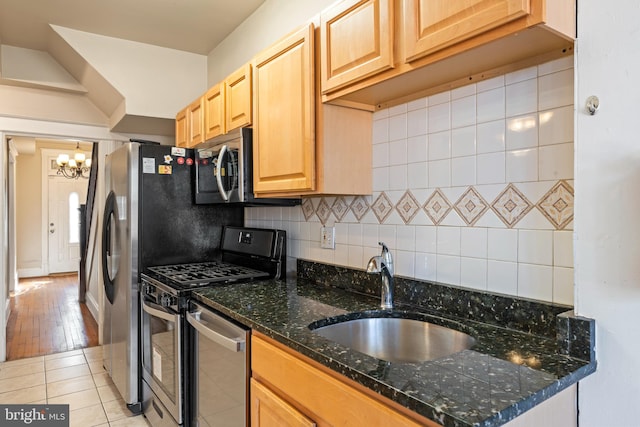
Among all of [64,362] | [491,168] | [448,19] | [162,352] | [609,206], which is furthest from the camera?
[64,362]

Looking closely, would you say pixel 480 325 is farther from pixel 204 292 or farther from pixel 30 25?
pixel 30 25

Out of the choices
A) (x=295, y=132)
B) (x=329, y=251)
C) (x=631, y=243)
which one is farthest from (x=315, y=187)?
(x=631, y=243)

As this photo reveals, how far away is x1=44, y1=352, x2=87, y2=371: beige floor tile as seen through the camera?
324 cm

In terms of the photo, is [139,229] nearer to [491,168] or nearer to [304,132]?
[304,132]

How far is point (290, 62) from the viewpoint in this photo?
1760mm

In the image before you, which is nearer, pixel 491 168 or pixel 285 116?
pixel 491 168

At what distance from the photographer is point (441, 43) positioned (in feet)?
3.72

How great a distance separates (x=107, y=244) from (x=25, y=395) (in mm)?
1134

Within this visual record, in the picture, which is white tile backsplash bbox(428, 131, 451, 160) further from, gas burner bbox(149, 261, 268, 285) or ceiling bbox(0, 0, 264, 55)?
ceiling bbox(0, 0, 264, 55)

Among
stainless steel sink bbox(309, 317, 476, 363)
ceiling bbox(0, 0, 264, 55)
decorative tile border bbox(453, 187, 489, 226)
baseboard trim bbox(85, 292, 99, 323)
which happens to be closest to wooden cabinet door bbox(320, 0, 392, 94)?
decorative tile border bbox(453, 187, 489, 226)

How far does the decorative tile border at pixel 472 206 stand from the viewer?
3.87ft

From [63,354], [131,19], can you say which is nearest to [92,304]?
[63,354]

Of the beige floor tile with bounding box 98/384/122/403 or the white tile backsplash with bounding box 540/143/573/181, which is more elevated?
the white tile backsplash with bounding box 540/143/573/181

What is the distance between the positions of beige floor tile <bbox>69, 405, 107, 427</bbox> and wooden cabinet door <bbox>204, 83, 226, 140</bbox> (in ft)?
6.05
